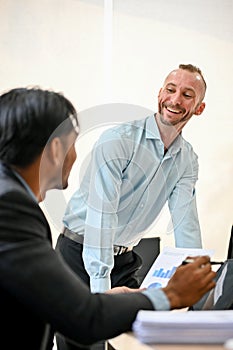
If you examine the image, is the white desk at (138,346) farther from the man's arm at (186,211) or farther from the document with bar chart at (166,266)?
the man's arm at (186,211)

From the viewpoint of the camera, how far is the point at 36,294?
85 cm

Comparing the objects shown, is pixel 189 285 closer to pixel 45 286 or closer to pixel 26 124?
pixel 45 286

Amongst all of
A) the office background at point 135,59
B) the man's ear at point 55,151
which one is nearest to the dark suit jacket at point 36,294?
the man's ear at point 55,151

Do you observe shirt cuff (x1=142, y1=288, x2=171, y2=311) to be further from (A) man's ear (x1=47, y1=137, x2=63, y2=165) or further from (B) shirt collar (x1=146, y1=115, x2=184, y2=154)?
(B) shirt collar (x1=146, y1=115, x2=184, y2=154)

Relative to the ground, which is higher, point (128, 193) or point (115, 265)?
point (128, 193)

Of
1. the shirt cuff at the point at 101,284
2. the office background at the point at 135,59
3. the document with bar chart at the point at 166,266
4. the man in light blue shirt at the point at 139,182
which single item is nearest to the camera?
the document with bar chart at the point at 166,266

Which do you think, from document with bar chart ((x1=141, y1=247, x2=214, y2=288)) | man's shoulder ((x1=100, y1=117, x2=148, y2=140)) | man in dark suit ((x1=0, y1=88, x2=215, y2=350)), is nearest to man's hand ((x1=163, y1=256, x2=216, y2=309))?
man in dark suit ((x1=0, y1=88, x2=215, y2=350))

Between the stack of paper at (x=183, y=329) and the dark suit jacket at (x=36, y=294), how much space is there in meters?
0.03

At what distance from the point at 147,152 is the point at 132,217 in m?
0.26

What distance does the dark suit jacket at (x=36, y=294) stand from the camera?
33.4 inches

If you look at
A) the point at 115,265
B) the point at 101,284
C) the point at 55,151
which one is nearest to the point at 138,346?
the point at 55,151

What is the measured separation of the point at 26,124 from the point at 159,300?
0.44 m

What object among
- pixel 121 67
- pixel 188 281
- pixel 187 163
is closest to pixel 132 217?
pixel 187 163

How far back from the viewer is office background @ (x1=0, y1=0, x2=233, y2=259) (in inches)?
101
